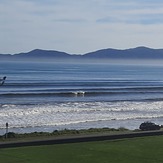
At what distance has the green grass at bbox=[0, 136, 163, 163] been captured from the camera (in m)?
24.5

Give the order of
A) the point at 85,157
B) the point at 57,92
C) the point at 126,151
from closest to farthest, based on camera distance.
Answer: the point at 85,157, the point at 126,151, the point at 57,92

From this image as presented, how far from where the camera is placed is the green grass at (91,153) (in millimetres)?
24502

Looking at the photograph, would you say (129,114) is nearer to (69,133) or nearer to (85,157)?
(69,133)

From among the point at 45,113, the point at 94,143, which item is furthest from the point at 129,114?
the point at 94,143

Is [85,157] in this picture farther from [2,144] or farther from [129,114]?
[129,114]

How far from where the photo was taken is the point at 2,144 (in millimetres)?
29469

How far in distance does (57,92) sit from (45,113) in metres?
31.7

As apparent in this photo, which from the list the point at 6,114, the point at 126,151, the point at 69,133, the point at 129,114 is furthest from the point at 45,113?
the point at 126,151

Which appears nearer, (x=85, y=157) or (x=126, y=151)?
(x=85, y=157)

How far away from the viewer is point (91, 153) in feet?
86.9

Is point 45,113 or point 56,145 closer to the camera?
point 56,145

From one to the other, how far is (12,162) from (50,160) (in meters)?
1.85

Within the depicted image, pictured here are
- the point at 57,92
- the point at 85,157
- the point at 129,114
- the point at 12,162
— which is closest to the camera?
the point at 12,162

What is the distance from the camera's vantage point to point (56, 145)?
97.7 ft
